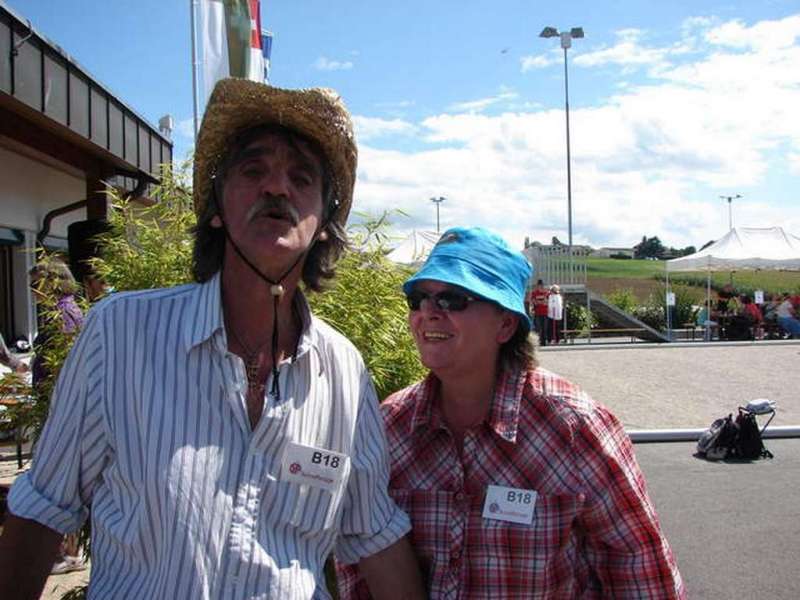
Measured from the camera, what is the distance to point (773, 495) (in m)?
6.77

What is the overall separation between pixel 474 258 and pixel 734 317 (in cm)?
2401

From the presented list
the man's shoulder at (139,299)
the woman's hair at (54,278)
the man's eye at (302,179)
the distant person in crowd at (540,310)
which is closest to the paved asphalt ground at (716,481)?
the woman's hair at (54,278)

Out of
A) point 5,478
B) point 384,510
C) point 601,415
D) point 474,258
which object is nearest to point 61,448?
point 384,510

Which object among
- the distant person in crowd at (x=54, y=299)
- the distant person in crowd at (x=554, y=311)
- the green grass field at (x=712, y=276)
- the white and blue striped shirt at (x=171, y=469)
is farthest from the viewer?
the green grass field at (x=712, y=276)

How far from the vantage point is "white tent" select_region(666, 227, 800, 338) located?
74.3 ft

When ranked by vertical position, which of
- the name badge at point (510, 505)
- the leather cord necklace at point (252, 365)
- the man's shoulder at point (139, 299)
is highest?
the man's shoulder at point (139, 299)

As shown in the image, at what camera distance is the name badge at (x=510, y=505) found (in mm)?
2029

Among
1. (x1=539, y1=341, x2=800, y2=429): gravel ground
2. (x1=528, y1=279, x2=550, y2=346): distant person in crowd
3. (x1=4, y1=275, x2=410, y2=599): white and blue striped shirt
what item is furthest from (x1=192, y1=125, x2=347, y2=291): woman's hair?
(x1=528, y1=279, x2=550, y2=346): distant person in crowd

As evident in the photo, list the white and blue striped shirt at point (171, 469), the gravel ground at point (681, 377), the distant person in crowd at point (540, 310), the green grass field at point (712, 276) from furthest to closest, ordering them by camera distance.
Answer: the green grass field at point (712, 276)
the distant person in crowd at point (540, 310)
the gravel ground at point (681, 377)
the white and blue striped shirt at point (171, 469)

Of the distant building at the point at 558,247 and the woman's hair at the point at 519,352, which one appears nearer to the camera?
the woman's hair at the point at 519,352

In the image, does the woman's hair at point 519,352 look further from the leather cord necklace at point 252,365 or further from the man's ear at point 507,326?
the leather cord necklace at point 252,365

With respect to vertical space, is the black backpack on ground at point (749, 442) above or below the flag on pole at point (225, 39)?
below

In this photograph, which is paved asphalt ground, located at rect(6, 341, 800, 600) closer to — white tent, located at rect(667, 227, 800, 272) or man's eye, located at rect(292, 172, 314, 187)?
man's eye, located at rect(292, 172, 314, 187)

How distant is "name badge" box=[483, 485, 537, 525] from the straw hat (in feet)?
3.11
